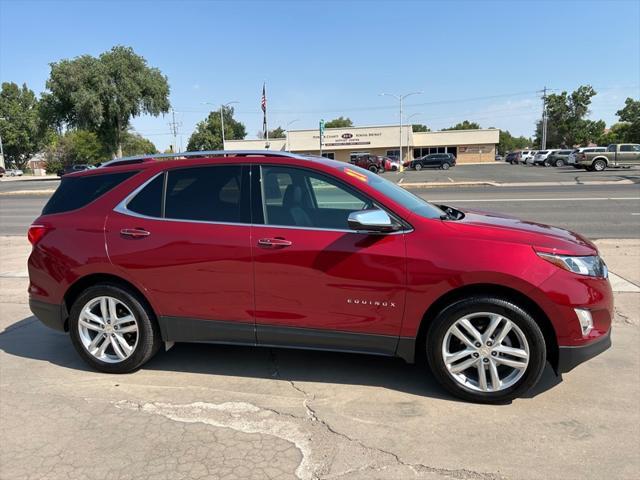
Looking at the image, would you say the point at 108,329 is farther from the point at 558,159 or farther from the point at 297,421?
the point at 558,159

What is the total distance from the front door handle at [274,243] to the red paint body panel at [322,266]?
32 mm

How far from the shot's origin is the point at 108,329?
401cm

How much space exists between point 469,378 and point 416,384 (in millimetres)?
437

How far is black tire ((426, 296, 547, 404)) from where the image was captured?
3291 mm

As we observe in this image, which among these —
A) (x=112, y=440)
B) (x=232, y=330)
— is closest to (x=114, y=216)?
(x=232, y=330)

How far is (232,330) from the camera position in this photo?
3.78 metres

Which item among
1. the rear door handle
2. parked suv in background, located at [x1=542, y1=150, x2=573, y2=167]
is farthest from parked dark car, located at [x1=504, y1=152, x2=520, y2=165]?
the rear door handle

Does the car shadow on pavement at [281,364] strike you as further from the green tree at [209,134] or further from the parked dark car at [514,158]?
the green tree at [209,134]

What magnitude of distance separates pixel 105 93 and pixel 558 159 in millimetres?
47512

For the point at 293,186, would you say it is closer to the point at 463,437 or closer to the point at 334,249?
the point at 334,249

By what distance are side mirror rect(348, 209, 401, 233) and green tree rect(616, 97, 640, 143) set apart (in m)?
94.1

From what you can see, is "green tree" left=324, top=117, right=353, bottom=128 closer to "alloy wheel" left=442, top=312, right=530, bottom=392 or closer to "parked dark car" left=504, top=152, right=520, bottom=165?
"parked dark car" left=504, top=152, right=520, bottom=165

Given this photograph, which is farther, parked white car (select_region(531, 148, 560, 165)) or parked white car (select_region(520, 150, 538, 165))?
parked white car (select_region(520, 150, 538, 165))

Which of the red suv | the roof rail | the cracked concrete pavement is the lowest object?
the cracked concrete pavement
